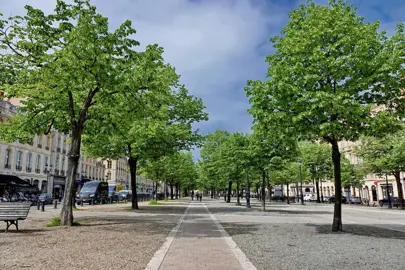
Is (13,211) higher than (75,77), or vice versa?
(75,77)

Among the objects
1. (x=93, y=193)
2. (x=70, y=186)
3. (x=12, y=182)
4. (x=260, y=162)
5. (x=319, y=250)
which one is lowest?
(x=319, y=250)

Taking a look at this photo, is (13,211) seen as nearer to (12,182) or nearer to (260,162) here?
(260,162)

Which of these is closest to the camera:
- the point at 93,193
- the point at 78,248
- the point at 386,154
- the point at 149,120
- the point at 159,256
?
the point at 159,256

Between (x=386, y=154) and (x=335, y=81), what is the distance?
27.5 m

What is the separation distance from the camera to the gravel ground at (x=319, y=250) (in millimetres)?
7102

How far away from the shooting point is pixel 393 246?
9.45 metres

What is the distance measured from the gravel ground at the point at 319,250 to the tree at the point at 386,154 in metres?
24.8

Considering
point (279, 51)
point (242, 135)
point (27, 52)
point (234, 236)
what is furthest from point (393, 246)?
point (242, 135)

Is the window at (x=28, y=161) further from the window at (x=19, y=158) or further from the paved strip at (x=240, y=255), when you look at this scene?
the paved strip at (x=240, y=255)

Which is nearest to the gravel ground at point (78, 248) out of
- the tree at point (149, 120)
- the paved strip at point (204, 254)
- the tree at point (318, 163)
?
the paved strip at point (204, 254)

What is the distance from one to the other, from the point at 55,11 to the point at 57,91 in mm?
3268

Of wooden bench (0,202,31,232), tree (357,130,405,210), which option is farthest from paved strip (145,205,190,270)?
tree (357,130,405,210)

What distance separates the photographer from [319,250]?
28.7ft

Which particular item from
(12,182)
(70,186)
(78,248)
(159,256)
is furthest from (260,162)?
(12,182)
